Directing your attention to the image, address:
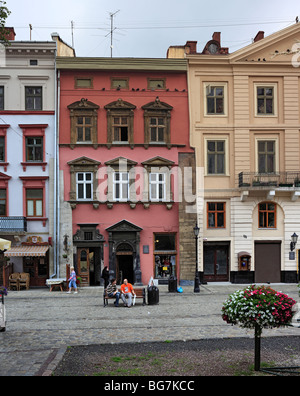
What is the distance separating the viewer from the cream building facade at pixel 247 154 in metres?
29.7

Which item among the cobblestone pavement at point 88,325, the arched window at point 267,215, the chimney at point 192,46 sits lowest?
the cobblestone pavement at point 88,325

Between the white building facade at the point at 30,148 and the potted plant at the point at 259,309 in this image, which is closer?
the potted plant at the point at 259,309

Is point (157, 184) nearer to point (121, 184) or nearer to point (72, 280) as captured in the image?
point (121, 184)

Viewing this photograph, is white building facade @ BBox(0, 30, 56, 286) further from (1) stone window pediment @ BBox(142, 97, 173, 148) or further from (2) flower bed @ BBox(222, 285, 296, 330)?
(2) flower bed @ BBox(222, 285, 296, 330)

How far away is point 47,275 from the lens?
95.5 feet

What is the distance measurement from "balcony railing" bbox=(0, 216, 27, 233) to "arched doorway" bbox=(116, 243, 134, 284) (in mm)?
5879

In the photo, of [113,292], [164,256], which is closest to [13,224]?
[164,256]

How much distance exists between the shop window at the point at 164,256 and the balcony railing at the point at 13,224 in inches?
317

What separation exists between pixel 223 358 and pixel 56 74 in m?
22.9

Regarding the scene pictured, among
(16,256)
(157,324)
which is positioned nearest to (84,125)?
(16,256)

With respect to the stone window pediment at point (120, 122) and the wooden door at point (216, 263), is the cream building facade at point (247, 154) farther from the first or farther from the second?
the stone window pediment at point (120, 122)

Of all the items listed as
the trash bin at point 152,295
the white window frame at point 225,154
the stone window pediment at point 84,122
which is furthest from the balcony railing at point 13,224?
the white window frame at point 225,154
